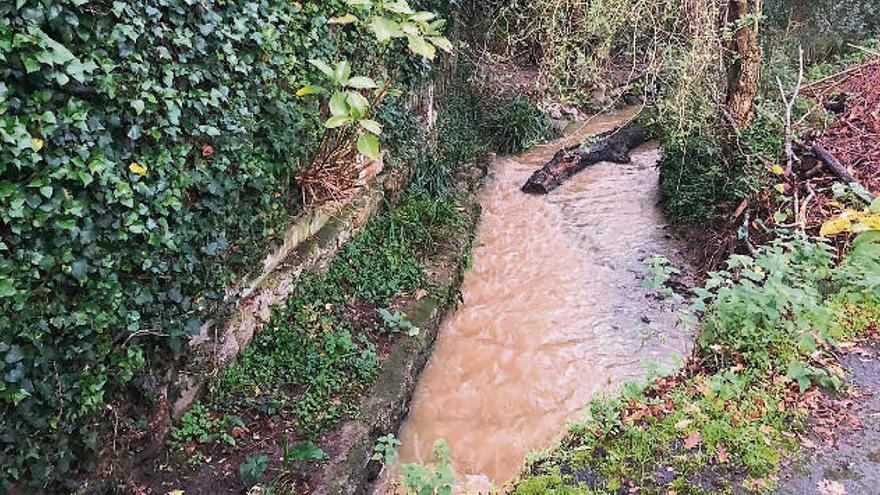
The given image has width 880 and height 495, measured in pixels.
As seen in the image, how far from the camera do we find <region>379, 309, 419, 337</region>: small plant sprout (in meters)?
4.73

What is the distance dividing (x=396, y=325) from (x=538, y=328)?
145 cm

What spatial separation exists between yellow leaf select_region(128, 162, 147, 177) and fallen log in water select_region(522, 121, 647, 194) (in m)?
6.11

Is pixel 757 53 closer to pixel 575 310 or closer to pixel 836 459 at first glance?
pixel 575 310

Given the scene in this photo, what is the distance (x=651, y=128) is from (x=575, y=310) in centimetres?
485

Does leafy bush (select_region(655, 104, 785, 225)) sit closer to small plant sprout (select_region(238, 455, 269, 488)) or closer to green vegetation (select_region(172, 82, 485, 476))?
green vegetation (select_region(172, 82, 485, 476))

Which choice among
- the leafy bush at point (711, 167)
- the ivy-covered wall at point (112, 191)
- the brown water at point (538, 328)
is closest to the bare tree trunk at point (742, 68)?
the leafy bush at point (711, 167)

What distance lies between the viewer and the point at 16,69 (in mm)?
2256

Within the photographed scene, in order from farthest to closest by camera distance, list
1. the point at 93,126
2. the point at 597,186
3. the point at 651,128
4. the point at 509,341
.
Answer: the point at 651,128
the point at 597,186
the point at 509,341
the point at 93,126

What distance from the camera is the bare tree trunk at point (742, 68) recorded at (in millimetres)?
6082

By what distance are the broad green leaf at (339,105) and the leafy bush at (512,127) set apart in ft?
20.5

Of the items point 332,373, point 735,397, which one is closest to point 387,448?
point 332,373

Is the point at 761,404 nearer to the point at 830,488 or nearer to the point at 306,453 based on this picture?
the point at 830,488

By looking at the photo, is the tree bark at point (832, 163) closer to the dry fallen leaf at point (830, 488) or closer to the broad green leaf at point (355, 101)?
the dry fallen leaf at point (830, 488)

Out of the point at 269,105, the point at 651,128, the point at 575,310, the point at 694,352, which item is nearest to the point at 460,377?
the point at 575,310
